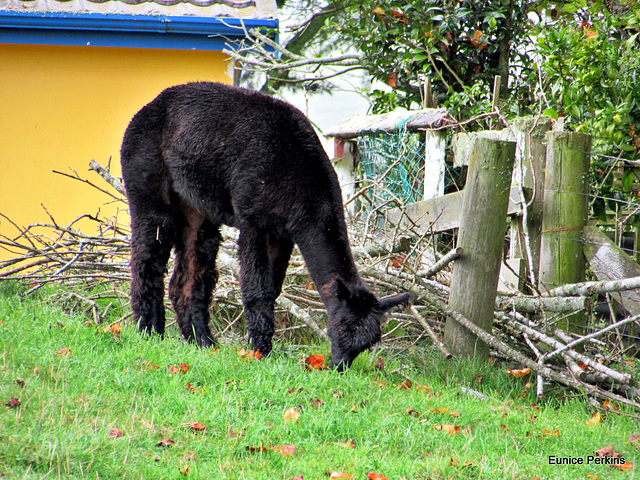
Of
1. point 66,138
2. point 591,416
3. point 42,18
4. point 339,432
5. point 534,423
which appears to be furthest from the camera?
point 66,138

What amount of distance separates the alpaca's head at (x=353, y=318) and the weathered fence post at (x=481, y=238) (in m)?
0.77

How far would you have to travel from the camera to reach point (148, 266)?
5.64 m

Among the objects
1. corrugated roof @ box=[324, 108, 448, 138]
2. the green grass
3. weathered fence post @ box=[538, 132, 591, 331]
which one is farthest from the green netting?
the green grass

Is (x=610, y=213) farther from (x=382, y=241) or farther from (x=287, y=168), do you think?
(x=287, y=168)

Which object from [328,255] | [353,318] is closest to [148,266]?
[328,255]

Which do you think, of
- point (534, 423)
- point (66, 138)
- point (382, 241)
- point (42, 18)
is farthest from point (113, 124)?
point (534, 423)

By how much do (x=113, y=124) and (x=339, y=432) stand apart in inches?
240

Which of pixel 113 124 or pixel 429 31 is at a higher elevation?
pixel 429 31

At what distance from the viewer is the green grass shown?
117 inches

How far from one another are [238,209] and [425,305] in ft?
6.73

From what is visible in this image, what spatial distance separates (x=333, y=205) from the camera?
16.7 feet

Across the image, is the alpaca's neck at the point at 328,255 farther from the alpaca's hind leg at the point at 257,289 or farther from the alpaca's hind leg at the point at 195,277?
the alpaca's hind leg at the point at 195,277

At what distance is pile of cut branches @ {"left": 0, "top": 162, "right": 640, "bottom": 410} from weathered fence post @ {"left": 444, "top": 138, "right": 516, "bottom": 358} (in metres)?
0.12

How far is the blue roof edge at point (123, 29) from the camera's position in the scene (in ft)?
25.0
